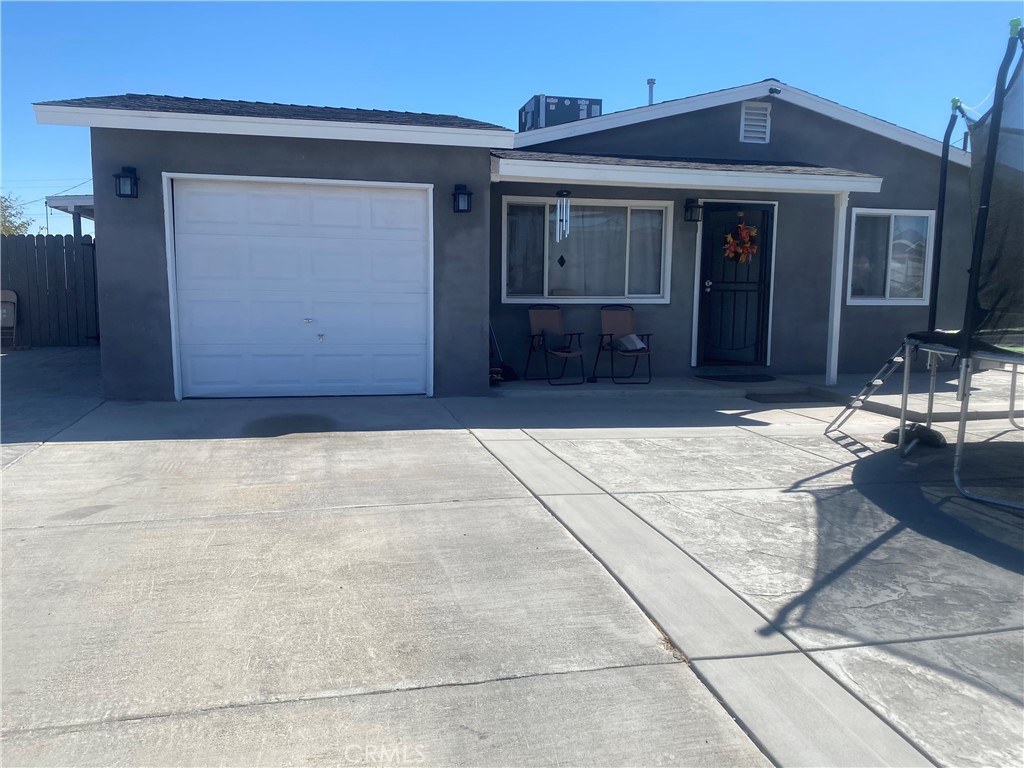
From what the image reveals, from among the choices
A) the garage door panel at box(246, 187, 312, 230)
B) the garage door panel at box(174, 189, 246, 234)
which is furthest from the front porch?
the garage door panel at box(174, 189, 246, 234)

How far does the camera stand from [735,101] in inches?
455

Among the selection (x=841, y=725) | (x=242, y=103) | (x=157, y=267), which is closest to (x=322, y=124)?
(x=242, y=103)

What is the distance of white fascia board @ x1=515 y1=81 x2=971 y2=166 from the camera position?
10898mm

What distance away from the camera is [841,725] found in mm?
2807

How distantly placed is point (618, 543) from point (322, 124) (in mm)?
5958

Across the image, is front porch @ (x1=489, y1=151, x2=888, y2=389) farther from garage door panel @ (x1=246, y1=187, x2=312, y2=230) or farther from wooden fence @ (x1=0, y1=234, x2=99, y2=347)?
wooden fence @ (x1=0, y1=234, x2=99, y2=347)

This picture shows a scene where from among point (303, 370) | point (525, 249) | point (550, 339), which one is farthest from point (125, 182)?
point (550, 339)

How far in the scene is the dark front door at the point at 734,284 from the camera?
1139 centimetres

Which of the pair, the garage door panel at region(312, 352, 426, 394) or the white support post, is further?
the white support post

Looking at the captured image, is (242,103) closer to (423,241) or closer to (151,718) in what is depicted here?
(423,241)

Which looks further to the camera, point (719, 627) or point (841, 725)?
point (719, 627)

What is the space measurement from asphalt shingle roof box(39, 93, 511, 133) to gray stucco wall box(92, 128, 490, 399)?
264 millimetres

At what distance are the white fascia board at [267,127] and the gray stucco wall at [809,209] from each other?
2.46 meters

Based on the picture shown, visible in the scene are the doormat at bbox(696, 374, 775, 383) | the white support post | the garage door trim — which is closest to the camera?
the garage door trim
